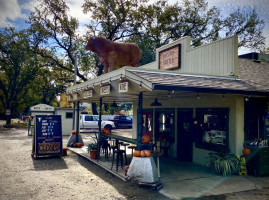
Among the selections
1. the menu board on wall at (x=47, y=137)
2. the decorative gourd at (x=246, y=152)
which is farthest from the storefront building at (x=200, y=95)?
the menu board on wall at (x=47, y=137)

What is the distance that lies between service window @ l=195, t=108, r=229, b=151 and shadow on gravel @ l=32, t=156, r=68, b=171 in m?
5.58

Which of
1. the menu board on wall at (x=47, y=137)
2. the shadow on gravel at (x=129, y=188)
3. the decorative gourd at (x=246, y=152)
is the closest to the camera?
the shadow on gravel at (x=129, y=188)

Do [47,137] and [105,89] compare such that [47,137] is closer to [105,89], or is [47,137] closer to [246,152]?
[105,89]

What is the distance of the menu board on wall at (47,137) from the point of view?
10.6 meters

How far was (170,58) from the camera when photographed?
1294 cm

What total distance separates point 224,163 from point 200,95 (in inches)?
98.9

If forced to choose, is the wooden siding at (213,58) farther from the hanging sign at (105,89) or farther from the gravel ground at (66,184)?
the gravel ground at (66,184)

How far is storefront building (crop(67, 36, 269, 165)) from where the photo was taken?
23.3ft

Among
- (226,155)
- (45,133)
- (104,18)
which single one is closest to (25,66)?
(104,18)

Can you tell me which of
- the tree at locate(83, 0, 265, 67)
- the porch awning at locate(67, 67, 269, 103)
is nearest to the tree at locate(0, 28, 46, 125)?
the tree at locate(83, 0, 265, 67)

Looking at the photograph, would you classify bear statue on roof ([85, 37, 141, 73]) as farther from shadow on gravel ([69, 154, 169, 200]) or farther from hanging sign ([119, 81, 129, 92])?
shadow on gravel ([69, 154, 169, 200])

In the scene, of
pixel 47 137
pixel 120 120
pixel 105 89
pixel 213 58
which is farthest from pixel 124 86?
pixel 120 120

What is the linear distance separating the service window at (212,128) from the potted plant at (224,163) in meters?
0.41

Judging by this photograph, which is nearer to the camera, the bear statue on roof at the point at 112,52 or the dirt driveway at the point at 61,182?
the dirt driveway at the point at 61,182
